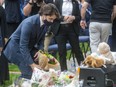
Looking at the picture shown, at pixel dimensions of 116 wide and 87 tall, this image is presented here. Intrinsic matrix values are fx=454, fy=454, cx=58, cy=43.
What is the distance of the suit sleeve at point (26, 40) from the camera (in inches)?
215

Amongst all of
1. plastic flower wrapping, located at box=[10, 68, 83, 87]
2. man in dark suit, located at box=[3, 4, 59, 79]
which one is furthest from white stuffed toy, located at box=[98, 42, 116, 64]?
plastic flower wrapping, located at box=[10, 68, 83, 87]

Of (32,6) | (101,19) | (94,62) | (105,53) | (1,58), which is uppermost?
(32,6)

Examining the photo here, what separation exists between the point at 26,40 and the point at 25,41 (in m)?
0.02

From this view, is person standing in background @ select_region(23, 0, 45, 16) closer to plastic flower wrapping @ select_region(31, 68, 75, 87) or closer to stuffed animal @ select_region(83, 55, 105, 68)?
stuffed animal @ select_region(83, 55, 105, 68)

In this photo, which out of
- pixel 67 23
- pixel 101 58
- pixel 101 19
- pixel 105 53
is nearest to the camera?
pixel 101 58

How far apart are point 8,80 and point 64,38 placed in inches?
46.5

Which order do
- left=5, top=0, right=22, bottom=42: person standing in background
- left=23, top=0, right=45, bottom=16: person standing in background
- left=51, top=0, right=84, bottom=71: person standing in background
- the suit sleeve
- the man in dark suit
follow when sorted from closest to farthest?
the man in dark suit < the suit sleeve < left=23, top=0, right=45, bottom=16: person standing in background < left=51, top=0, right=84, bottom=71: person standing in background < left=5, top=0, right=22, bottom=42: person standing in background

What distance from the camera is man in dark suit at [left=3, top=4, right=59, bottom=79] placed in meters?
5.33

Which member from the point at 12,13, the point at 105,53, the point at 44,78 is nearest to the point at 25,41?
the point at 44,78

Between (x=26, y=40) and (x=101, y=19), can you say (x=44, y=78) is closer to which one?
(x=26, y=40)

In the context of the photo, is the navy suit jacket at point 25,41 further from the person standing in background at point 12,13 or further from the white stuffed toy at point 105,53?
the person standing in background at point 12,13

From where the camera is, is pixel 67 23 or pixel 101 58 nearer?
pixel 101 58

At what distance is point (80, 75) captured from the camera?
462cm

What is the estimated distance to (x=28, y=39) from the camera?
5512 mm
